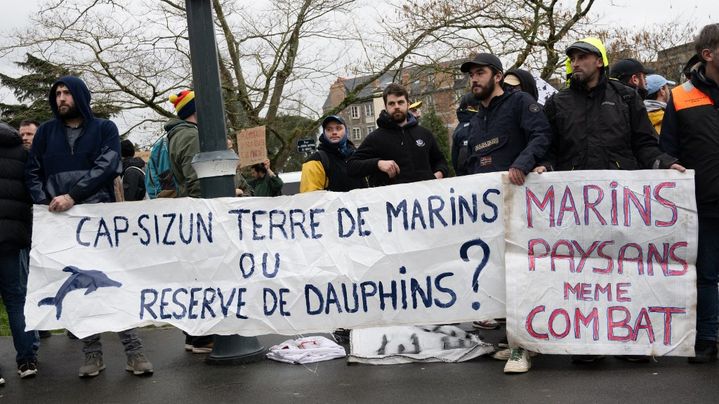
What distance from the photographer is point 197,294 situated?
5516 millimetres

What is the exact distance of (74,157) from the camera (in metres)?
5.74

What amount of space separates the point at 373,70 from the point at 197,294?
503 inches

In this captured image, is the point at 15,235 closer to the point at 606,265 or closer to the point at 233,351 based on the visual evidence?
the point at 233,351

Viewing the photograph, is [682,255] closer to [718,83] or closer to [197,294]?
[718,83]

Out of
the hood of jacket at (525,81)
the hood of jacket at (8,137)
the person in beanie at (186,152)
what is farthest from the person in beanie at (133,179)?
the hood of jacket at (525,81)

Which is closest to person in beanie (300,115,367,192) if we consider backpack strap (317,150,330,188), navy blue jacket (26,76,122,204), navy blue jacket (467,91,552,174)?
backpack strap (317,150,330,188)

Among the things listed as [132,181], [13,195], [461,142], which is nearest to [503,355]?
[461,142]

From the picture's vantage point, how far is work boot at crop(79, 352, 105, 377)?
5.70 metres

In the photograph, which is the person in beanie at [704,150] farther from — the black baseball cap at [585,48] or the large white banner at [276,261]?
the large white banner at [276,261]

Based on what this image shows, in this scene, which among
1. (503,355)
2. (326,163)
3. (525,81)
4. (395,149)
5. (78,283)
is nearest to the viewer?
(503,355)

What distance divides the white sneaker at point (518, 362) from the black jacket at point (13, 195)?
345 cm

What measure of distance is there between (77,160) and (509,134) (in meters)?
3.01

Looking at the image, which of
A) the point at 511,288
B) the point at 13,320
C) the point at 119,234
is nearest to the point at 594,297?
the point at 511,288

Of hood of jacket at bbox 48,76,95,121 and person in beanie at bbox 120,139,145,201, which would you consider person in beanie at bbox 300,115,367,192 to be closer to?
hood of jacket at bbox 48,76,95,121
